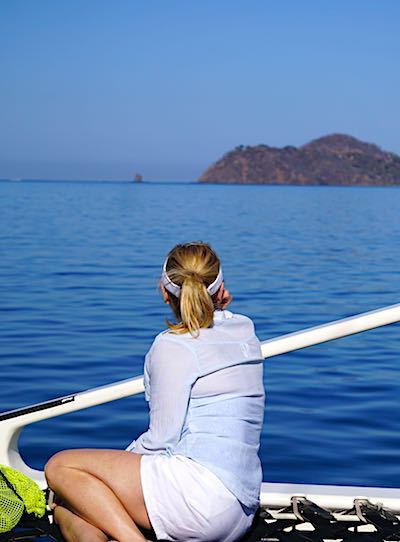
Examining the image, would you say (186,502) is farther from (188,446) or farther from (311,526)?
(311,526)

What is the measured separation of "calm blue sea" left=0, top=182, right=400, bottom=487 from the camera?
726 cm

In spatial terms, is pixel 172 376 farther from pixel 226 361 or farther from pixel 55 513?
pixel 55 513

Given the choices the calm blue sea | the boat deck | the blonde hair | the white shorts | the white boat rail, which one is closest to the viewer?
the white shorts

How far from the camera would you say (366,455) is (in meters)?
6.97

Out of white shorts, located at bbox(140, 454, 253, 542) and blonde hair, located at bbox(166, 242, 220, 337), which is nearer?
white shorts, located at bbox(140, 454, 253, 542)

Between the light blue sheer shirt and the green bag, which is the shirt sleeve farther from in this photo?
the green bag

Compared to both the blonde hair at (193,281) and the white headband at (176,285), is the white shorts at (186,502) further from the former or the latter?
the white headband at (176,285)

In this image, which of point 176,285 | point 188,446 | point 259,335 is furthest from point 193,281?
point 259,335

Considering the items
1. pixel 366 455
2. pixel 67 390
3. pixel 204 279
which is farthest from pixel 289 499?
pixel 67 390

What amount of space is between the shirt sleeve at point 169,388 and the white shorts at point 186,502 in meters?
0.08

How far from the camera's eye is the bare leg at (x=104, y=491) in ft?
12.1

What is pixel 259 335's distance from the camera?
466 inches

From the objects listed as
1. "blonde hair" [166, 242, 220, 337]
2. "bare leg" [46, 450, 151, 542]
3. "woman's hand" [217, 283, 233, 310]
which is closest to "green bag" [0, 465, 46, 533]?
"bare leg" [46, 450, 151, 542]

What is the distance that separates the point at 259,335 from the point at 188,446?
8218mm
